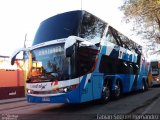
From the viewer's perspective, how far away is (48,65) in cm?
1375

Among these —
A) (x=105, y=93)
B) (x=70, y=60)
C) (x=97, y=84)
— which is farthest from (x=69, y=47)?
(x=105, y=93)

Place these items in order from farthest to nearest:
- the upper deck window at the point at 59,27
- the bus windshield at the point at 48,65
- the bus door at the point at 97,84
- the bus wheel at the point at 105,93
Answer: the bus wheel at the point at 105,93 → the bus door at the point at 97,84 → the upper deck window at the point at 59,27 → the bus windshield at the point at 48,65

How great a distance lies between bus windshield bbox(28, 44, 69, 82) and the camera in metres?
13.4

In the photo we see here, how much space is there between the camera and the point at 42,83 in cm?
1367

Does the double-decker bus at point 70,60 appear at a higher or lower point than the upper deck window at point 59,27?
lower

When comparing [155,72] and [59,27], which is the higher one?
[59,27]

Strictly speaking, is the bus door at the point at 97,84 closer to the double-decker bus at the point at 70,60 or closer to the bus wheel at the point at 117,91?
the double-decker bus at the point at 70,60

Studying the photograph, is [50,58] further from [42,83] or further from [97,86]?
[97,86]

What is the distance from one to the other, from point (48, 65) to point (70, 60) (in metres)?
0.95

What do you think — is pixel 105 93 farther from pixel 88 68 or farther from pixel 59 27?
pixel 59 27

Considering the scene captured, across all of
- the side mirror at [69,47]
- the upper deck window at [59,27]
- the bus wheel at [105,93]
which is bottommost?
the bus wheel at [105,93]

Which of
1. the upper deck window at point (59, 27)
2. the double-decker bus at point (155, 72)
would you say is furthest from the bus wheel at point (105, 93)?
the double-decker bus at point (155, 72)

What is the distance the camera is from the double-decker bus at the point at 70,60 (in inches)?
525

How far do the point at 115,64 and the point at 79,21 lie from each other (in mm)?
4632
